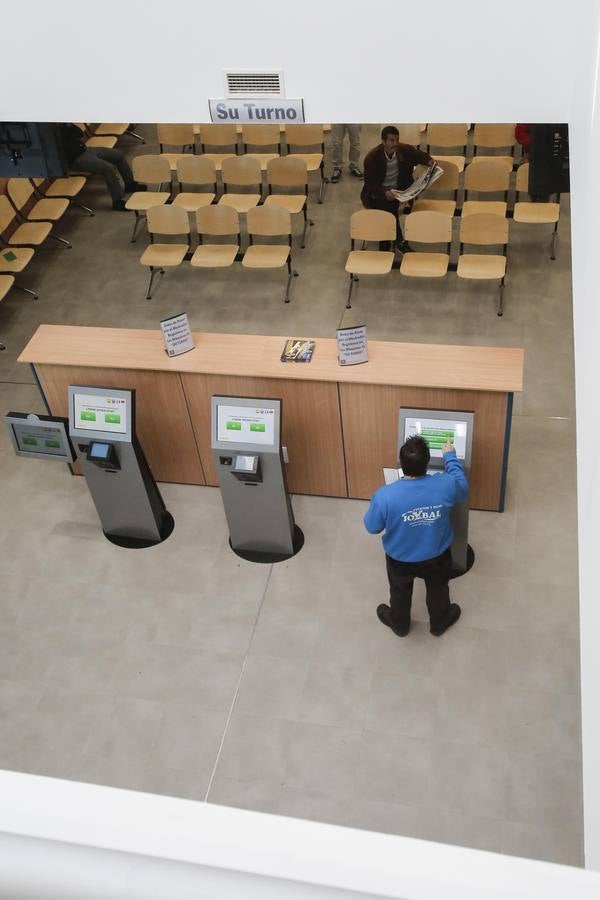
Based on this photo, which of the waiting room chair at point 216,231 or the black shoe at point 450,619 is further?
the waiting room chair at point 216,231

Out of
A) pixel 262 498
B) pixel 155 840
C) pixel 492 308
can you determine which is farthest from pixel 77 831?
pixel 492 308

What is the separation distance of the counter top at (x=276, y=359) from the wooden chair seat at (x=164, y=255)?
2086mm

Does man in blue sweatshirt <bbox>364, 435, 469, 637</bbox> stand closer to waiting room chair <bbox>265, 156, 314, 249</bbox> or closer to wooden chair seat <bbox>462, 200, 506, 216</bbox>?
wooden chair seat <bbox>462, 200, 506, 216</bbox>

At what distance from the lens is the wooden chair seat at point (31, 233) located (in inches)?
336

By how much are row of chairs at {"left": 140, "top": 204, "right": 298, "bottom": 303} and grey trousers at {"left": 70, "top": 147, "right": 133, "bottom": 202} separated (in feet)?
5.37

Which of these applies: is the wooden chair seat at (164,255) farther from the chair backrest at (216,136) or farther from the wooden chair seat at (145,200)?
the chair backrest at (216,136)

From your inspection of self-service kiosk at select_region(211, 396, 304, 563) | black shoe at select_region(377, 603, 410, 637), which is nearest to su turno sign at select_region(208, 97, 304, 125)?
self-service kiosk at select_region(211, 396, 304, 563)

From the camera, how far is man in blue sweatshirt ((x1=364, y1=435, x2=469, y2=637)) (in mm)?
4512

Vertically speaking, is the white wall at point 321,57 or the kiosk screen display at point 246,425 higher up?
the white wall at point 321,57

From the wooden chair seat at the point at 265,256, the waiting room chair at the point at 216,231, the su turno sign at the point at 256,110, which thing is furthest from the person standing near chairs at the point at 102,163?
the su turno sign at the point at 256,110

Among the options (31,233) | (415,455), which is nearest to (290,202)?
(31,233)

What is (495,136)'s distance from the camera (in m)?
8.94

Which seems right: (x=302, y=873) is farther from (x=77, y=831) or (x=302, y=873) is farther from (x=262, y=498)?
(x=262, y=498)

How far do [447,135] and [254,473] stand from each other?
5504 mm
